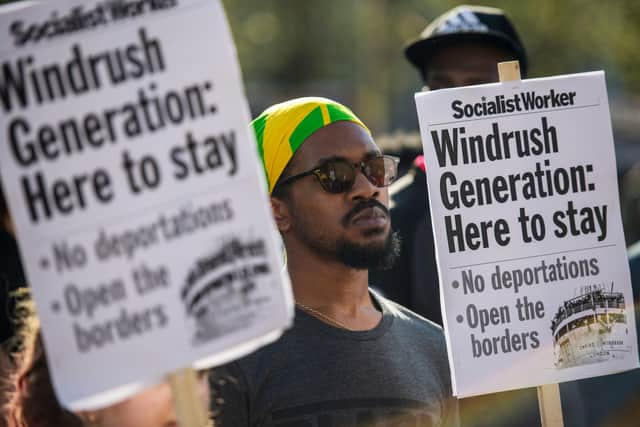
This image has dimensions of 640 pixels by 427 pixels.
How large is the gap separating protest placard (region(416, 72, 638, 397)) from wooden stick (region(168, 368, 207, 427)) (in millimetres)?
906

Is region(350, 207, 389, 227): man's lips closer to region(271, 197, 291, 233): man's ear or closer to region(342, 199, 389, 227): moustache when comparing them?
region(342, 199, 389, 227): moustache

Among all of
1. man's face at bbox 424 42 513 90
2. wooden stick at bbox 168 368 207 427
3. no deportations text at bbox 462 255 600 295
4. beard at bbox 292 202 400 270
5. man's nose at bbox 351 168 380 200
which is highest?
man's face at bbox 424 42 513 90

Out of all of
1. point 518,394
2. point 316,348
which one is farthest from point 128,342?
point 518,394

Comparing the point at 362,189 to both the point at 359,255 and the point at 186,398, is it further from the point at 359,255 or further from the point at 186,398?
the point at 186,398

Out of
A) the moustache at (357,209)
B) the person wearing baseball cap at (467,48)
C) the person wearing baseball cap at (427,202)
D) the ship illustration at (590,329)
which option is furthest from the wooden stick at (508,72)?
the person wearing baseball cap at (467,48)

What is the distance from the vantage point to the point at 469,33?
4.96 m

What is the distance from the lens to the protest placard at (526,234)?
315cm

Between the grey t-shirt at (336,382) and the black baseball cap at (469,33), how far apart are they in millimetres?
1956

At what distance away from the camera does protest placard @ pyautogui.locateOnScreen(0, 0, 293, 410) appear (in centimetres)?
237

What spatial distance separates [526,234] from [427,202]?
1.31 metres

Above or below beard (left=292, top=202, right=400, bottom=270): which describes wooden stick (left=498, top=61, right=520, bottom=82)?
above

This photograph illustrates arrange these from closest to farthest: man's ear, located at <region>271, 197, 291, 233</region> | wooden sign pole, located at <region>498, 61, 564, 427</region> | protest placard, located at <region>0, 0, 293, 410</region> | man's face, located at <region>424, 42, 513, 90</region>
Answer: protest placard, located at <region>0, 0, 293, 410</region> → wooden sign pole, located at <region>498, 61, 564, 427</region> → man's ear, located at <region>271, 197, 291, 233</region> → man's face, located at <region>424, 42, 513, 90</region>

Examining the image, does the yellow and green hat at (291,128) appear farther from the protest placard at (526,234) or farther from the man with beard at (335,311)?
the protest placard at (526,234)

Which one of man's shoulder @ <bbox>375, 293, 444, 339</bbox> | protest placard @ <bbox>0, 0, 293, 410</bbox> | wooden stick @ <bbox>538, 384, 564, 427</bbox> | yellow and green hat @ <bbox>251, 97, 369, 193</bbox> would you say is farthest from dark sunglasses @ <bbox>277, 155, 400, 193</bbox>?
protest placard @ <bbox>0, 0, 293, 410</bbox>
